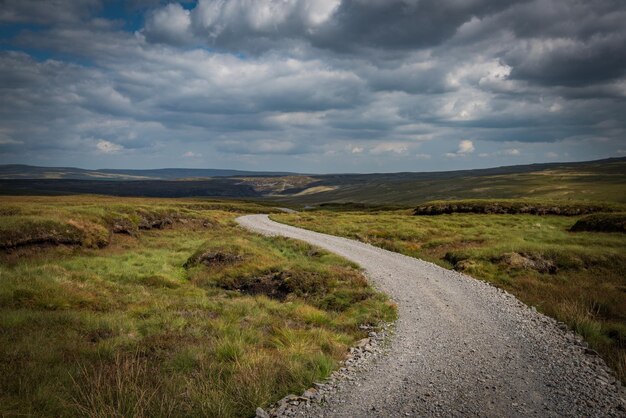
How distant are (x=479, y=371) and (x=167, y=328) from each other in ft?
30.9

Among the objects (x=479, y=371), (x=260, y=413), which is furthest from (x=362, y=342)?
(x=260, y=413)

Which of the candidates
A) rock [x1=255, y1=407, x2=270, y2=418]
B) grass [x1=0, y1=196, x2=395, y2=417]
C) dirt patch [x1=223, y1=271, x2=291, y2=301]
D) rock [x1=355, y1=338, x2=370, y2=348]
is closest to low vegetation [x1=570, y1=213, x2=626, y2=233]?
grass [x1=0, y1=196, x2=395, y2=417]

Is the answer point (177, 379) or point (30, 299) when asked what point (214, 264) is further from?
point (177, 379)

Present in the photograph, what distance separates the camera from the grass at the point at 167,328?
6688mm

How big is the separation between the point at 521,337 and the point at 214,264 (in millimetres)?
19210

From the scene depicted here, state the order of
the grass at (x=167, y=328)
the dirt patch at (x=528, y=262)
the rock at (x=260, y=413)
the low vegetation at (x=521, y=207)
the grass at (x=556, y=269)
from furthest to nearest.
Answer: the low vegetation at (x=521, y=207)
the dirt patch at (x=528, y=262)
the grass at (x=556, y=269)
the grass at (x=167, y=328)
the rock at (x=260, y=413)

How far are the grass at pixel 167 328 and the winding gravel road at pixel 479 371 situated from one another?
1.31 metres

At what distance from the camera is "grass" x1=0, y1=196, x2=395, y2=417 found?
6.69 m

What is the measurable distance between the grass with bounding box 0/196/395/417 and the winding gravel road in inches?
51.5

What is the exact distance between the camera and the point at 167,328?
1121cm

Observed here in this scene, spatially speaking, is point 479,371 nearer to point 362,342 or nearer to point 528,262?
point 362,342

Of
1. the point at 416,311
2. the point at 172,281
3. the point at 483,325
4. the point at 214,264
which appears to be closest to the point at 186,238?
the point at 214,264

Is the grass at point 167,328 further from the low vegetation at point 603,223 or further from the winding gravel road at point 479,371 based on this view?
the low vegetation at point 603,223

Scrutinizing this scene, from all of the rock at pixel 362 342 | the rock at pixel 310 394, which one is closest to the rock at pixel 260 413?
the rock at pixel 310 394
